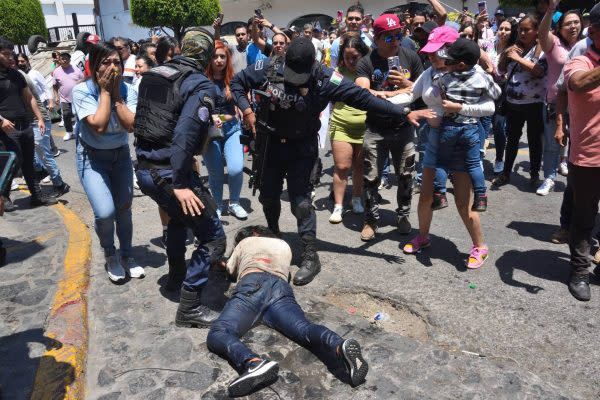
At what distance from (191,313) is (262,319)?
1.70 ft

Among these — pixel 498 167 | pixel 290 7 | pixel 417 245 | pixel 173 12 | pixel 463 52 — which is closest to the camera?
pixel 463 52

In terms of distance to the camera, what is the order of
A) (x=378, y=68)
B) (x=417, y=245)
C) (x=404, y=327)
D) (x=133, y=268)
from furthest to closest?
1. (x=378, y=68)
2. (x=417, y=245)
3. (x=133, y=268)
4. (x=404, y=327)

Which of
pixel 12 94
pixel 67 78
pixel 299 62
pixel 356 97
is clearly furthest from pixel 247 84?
pixel 67 78

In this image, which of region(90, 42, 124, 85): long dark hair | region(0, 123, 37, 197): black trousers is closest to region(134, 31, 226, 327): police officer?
region(90, 42, 124, 85): long dark hair

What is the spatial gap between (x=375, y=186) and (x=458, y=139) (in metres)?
1.18

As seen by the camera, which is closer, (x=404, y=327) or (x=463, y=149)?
(x=404, y=327)

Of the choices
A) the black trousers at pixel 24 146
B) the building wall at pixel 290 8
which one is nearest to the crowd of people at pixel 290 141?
the black trousers at pixel 24 146

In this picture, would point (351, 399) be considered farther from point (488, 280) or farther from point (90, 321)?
point (90, 321)

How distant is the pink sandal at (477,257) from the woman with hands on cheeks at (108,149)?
9.37 feet

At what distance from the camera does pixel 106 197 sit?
4.03 m

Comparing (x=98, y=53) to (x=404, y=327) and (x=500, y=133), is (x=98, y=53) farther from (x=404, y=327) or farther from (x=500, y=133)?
(x=500, y=133)

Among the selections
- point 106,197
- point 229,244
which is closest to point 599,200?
point 229,244

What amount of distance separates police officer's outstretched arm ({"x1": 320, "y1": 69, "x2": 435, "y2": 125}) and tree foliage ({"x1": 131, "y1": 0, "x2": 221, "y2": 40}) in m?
22.6

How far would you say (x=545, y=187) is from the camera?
6.10 meters
